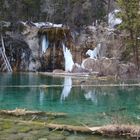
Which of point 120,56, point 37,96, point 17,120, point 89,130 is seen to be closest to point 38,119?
point 17,120

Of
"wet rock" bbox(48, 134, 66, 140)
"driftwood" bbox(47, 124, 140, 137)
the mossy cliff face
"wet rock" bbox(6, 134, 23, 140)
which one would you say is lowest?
"wet rock" bbox(48, 134, 66, 140)

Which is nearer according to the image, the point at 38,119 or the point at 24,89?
the point at 38,119

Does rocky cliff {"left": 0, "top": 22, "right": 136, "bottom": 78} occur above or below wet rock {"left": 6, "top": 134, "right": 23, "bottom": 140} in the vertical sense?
above

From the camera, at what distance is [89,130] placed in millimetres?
11148

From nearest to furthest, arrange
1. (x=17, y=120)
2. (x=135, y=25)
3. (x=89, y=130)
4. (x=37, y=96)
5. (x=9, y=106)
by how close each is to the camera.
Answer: (x=89, y=130), (x=17, y=120), (x=9, y=106), (x=37, y=96), (x=135, y=25)

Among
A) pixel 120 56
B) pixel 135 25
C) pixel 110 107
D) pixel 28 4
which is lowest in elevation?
pixel 110 107

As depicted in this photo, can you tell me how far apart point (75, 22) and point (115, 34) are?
7.34 m

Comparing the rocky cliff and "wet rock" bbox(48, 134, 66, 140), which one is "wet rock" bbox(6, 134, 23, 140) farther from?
the rocky cliff

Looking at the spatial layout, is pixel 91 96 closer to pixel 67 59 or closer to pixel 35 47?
pixel 67 59

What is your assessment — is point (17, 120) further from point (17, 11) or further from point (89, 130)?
point (17, 11)

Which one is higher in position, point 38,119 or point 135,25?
point 135,25

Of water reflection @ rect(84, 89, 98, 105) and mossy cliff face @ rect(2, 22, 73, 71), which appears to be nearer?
water reflection @ rect(84, 89, 98, 105)

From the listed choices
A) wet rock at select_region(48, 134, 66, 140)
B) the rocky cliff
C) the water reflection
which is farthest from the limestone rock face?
wet rock at select_region(48, 134, 66, 140)

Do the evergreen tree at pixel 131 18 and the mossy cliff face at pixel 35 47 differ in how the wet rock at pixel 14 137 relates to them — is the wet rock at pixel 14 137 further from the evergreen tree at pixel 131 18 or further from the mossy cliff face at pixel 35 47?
the mossy cliff face at pixel 35 47
